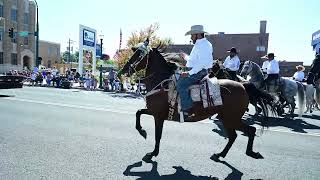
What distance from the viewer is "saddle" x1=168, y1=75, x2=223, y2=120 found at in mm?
5906

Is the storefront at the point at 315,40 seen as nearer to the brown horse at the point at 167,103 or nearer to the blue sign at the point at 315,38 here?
the blue sign at the point at 315,38

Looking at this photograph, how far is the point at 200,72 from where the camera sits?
6090 millimetres

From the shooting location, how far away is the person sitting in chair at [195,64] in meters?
5.93

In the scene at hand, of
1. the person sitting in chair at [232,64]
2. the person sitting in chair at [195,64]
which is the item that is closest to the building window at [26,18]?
the person sitting in chair at [232,64]

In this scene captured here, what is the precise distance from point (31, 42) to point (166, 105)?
62.0 metres

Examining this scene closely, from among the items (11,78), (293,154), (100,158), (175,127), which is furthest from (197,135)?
(11,78)

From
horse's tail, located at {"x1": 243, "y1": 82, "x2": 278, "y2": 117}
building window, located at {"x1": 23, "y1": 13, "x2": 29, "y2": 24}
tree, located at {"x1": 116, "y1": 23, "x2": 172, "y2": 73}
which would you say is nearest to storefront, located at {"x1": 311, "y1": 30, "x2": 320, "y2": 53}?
tree, located at {"x1": 116, "y1": 23, "x2": 172, "y2": 73}

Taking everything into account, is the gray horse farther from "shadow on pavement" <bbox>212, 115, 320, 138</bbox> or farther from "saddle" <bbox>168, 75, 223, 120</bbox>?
"saddle" <bbox>168, 75, 223, 120</bbox>

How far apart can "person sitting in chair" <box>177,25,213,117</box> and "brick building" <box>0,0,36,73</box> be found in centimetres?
5513

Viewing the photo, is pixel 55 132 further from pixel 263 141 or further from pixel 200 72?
pixel 263 141

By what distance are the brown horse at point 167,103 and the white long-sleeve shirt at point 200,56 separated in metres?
0.52

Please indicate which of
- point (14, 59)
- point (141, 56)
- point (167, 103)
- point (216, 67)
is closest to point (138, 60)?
point (141, 56)

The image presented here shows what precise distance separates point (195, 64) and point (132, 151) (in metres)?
2.26

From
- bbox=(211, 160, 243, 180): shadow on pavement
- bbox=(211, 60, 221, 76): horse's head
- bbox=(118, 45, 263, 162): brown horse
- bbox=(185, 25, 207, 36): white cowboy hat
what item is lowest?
bbox=(211, 160, 243, 180): shadow on pavement
